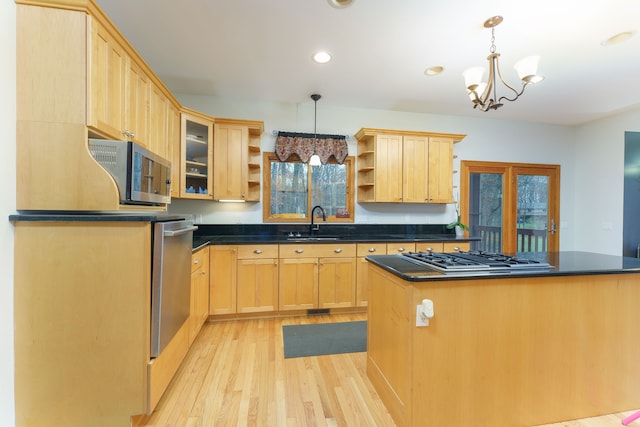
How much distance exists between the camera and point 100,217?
1.42m

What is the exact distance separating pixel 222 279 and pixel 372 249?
1739mm

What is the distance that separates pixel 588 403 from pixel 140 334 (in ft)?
8.56

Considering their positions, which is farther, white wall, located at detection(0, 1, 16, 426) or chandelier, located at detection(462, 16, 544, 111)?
chandelier, located at detection(462, 16, 544, 111)

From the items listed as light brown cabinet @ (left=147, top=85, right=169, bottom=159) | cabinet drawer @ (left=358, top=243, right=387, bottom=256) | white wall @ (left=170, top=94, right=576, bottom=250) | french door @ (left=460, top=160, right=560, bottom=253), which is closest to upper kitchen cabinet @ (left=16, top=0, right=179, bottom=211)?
light brown cabinet @ (left=147, top=85, right=169, bottom=159)

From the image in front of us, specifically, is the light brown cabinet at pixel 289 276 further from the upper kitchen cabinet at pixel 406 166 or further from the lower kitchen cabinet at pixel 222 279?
the upper kitchen cabinet at pixel 406 166

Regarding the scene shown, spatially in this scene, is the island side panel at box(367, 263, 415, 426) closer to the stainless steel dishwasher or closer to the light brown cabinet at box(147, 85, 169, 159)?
the stainless steel dishwasher

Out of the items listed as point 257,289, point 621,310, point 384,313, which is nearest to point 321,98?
point 257,289

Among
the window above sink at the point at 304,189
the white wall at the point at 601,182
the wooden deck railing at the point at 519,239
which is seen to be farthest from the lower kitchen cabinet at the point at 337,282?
the white wall at the point at 601,182

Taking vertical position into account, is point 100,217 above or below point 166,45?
below

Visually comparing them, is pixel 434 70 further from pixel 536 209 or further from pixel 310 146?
Result: pixel 536 209

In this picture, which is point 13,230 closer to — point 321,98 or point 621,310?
point 321,98

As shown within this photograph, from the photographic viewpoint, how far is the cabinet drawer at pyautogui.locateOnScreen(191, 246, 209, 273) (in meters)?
2.38

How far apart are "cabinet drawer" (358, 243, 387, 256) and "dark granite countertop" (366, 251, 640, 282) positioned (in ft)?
4.36

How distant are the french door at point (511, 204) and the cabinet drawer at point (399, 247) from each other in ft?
4.63
